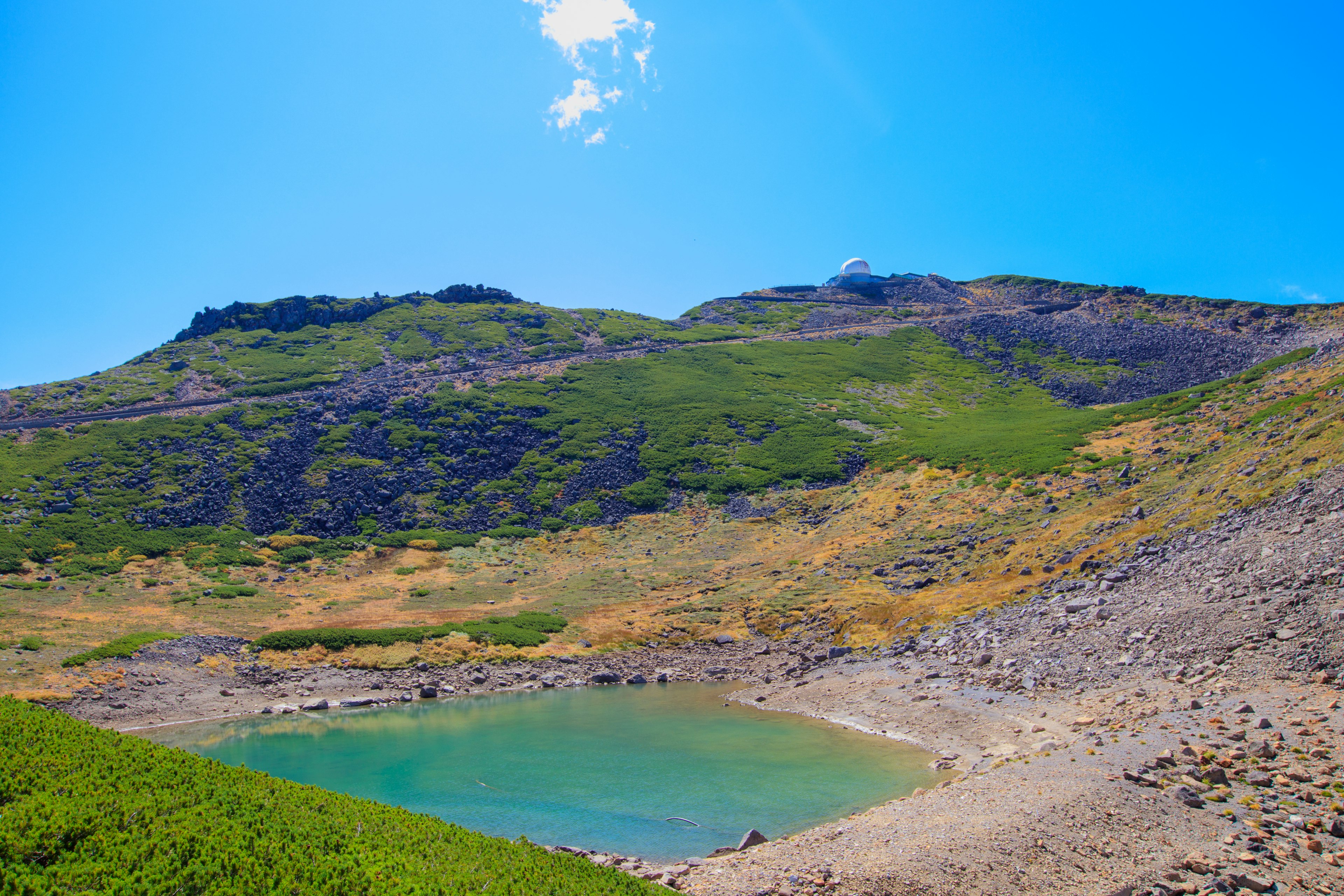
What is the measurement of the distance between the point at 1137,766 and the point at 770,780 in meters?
9.06

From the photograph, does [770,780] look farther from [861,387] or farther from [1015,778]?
[861,387]

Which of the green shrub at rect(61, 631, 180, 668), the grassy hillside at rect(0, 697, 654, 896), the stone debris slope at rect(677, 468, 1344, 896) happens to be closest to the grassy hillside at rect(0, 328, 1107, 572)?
the green shrub at rect(61, 631, 180, 668)

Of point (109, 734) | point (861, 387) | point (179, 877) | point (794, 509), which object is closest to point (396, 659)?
point (109, 734)

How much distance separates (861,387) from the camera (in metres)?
101

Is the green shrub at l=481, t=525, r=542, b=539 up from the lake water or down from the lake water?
up

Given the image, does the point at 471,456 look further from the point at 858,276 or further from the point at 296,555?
the point at 858,276

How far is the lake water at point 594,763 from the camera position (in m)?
16.9

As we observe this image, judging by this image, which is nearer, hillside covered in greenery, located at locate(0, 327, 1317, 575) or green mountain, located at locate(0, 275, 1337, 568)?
hillside covered in greenery, located at locate(0, 327, 1317, 575)

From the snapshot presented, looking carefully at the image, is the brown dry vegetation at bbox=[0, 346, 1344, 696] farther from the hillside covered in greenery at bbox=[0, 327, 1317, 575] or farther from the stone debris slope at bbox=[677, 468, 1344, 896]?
the stone debris slope at bbox=[677, 468, 1344, 896]

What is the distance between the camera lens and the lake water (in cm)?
1686

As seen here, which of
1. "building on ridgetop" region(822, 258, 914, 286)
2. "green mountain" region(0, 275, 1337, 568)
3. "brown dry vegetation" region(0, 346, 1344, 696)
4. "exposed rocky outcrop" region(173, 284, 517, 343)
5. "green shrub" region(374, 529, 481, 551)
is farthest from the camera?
"building on ridgetop" region(822, 258, 914, 286)

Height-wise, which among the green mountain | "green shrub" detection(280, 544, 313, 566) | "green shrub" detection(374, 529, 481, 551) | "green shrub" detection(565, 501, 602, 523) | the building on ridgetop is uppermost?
the building on ridgetop

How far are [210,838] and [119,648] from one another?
30839mm

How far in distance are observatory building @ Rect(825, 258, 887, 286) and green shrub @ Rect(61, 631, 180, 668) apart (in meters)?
150
